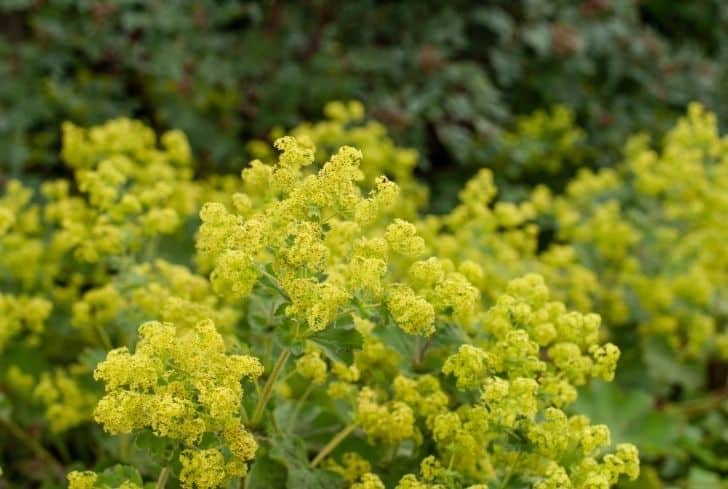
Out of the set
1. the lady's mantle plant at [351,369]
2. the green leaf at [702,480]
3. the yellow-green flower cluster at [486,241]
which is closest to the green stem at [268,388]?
the lady's mantle plant at [351,369]

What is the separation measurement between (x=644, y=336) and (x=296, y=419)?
1.88 m

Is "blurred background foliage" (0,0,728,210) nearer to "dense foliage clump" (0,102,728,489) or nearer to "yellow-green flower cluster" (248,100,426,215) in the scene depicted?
"dense foliage clump" (0,102,728,489)

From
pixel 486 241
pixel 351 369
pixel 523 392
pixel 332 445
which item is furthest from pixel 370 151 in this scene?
pixel 523 392

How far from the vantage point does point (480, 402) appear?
84.4 inches

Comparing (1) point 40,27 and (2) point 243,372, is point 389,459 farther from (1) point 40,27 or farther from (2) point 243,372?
(1) point 40,27

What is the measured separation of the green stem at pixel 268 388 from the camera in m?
2.09

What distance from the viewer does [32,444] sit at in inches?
118

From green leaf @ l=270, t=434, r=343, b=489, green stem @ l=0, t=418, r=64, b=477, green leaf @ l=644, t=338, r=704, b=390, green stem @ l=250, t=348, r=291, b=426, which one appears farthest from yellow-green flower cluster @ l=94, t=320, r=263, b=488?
green leaf @ l=644, t=338, r=704, b=390

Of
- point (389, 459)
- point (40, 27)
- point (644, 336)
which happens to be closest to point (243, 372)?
point (389, 459)

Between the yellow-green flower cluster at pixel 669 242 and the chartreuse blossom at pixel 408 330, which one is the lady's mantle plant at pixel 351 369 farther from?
the yellow-green flower cluster at pixel 669 242

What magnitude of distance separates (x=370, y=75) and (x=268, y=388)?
9.59ft

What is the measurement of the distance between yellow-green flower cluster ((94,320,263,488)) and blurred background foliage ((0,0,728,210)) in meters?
2.57

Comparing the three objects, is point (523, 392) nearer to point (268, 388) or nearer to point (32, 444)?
point (268, 388)

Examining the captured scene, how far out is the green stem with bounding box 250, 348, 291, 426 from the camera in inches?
82.1
